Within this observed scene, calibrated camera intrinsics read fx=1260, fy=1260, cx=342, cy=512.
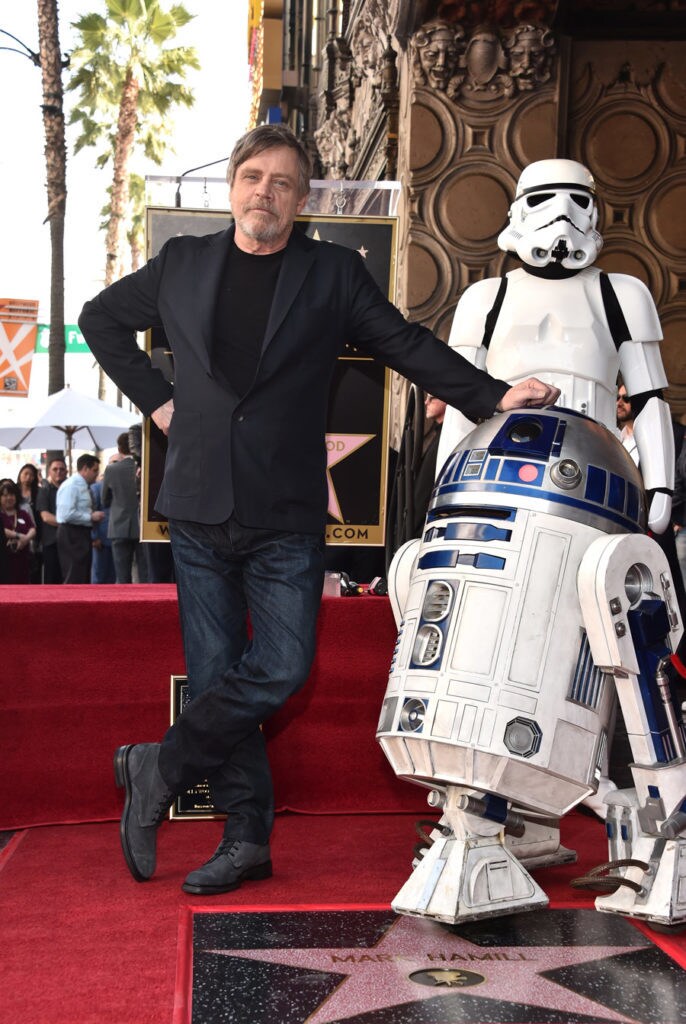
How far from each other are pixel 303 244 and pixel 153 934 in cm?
199

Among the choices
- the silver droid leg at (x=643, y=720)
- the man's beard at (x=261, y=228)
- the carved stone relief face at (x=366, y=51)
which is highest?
the carved stone relief face at (x=366, y=51)

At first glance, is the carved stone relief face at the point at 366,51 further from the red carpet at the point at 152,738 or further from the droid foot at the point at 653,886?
the droid foot at the point at 653,886

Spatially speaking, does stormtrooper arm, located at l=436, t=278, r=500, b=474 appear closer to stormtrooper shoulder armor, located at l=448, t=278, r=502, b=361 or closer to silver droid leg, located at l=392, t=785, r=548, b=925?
stormtrooper shoulder armor, located at l=448, t=278, r=502, b=361

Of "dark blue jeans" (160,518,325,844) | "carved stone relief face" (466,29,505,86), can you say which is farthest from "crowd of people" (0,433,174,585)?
"dark blue jeans" (160,518,325,844)

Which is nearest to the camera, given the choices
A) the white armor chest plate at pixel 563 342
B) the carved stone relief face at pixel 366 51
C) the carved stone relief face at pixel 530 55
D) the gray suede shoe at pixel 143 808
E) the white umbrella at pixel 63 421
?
the gray suede shoe at pixel 143 808

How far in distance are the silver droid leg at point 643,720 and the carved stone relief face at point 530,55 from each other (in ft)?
18.1

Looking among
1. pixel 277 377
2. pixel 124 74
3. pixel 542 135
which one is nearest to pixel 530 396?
pixel 277 377

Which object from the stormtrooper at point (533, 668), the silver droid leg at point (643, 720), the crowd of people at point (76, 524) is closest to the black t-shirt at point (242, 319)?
the stormtrooper at point (533, 668)

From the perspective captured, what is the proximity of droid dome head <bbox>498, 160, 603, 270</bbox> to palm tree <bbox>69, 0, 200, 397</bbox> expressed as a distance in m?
22.5

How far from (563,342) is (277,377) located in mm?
950

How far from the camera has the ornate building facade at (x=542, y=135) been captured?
8.20 metres

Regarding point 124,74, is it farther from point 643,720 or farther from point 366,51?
point 643,720

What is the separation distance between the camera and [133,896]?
3.63 m

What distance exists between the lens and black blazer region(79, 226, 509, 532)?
11.7 ft
